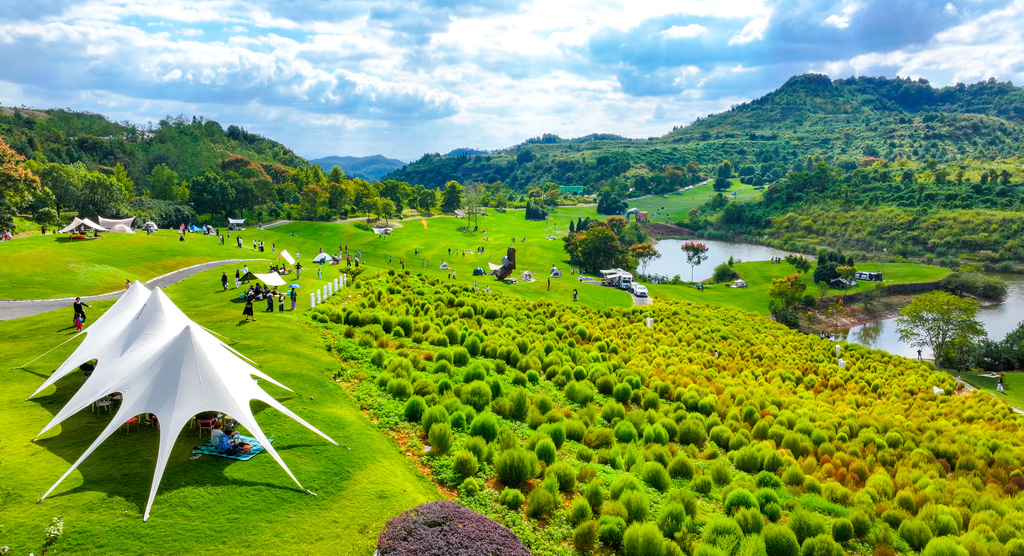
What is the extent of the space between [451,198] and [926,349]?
3974 inches

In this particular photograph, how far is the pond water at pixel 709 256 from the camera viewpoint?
9988cm

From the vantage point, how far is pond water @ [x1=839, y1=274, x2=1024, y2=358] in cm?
6172

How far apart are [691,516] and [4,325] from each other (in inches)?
1140

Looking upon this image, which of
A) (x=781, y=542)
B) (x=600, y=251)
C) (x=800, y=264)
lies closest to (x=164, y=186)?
(x=600, y=251)

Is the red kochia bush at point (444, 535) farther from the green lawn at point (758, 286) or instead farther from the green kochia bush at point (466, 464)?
the green lawn at point (758, 286)

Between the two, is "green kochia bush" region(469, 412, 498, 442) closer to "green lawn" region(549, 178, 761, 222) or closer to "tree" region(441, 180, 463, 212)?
"tree" region(441, 180, 463, 212)

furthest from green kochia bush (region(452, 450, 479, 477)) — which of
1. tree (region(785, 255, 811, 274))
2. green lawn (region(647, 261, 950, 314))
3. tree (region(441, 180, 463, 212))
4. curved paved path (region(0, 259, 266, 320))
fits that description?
tree (region(441, 180, 463, 212))

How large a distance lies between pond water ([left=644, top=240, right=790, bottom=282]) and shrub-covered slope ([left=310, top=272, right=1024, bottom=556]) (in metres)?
70.1

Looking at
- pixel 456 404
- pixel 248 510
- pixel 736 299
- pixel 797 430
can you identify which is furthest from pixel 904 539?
pixel 736 299

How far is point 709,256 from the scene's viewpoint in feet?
380

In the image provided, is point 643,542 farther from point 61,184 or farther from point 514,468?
point 61,184

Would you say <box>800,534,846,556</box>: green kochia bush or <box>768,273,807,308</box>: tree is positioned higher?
<box>800,534,846,556</box>: green kochia bush

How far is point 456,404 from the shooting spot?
15695 millimetres

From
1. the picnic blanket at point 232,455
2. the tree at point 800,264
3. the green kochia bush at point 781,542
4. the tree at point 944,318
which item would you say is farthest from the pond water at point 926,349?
the picnic blanket at point 232,455
